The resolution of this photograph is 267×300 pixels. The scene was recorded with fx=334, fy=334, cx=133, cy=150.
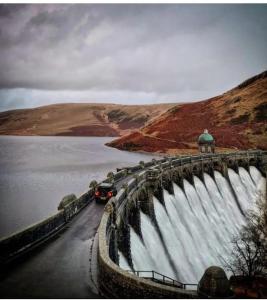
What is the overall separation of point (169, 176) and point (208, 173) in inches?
709

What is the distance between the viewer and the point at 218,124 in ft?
421

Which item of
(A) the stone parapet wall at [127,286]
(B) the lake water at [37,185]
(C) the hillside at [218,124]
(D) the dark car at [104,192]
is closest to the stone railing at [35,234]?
(D) the dark car at [104,192]

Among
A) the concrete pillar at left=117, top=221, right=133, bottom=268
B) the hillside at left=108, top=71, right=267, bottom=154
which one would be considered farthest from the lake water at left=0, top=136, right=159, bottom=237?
the hillside at left=108, top=71, right=267, bottom=154

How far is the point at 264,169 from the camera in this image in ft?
252

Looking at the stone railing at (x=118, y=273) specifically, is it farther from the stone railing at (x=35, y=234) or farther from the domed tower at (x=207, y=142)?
the domed tower at (x=207, y=142)

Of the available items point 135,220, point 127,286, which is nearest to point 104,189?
point 135,220

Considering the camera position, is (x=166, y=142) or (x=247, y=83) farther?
(x=247, y=83)

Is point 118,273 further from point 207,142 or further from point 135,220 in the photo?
point 207,142

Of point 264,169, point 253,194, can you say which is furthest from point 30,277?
point 264,169

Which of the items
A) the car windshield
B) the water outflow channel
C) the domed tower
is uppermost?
the domed tower

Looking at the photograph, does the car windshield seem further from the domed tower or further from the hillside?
the hillside

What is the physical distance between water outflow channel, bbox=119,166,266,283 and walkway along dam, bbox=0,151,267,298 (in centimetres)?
12

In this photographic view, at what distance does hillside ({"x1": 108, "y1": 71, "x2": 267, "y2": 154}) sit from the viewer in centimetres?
11155

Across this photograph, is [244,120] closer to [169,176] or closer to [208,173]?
[208,173]
